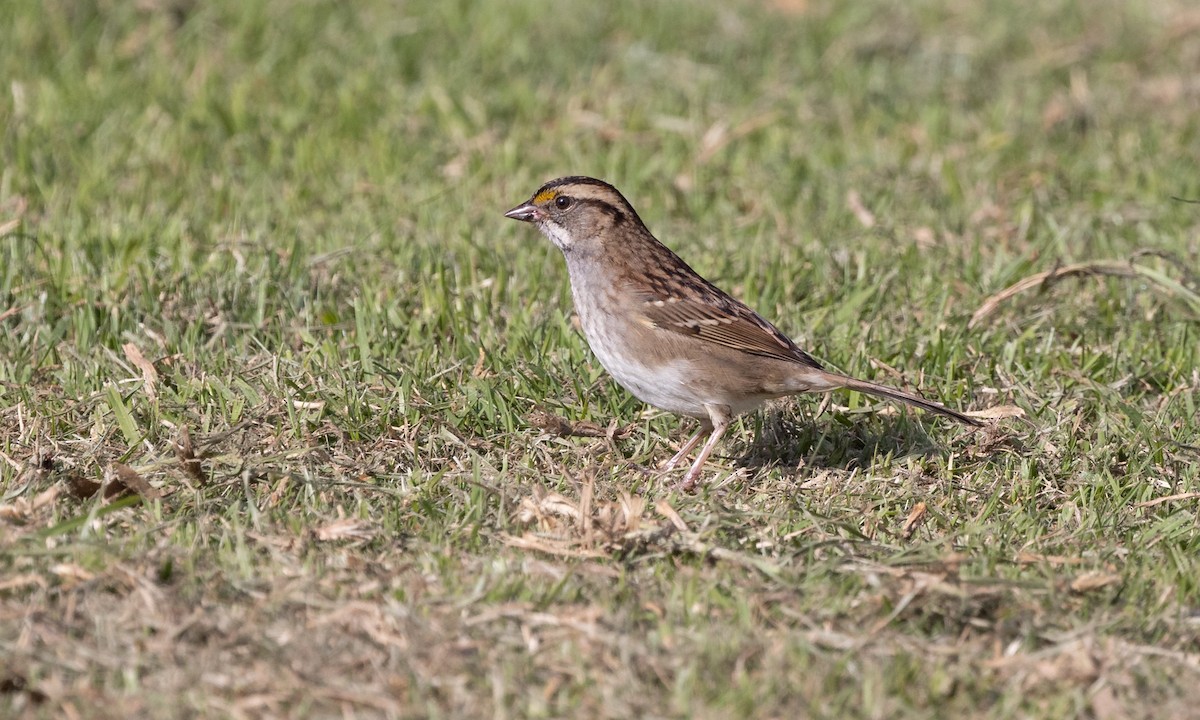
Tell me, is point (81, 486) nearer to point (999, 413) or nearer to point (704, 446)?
point (704, 446)

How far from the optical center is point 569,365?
668 centimetres

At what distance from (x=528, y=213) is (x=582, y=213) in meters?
0.29

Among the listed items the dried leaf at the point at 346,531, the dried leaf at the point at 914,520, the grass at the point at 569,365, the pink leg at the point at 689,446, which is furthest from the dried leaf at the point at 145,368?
the dried leaf at the point at 914,520

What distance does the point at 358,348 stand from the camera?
670cm

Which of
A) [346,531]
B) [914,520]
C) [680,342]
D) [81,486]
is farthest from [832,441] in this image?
[81,486]

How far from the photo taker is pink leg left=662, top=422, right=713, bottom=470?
6090 mm

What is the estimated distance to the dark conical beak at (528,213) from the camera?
672cm

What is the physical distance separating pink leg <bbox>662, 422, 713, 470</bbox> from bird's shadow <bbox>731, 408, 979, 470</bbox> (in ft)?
0.51

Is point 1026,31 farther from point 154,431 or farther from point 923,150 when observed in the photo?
point 154,431

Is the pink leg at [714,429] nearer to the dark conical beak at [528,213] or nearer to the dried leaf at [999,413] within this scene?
the dried leaf at [999,413]

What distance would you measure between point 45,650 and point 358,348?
8.50 ft

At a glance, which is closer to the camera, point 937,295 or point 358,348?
point 358,348

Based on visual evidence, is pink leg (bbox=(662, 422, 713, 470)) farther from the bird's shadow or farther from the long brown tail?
the long brown tail

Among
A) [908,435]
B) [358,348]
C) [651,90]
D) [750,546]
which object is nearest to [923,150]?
[651,90]
